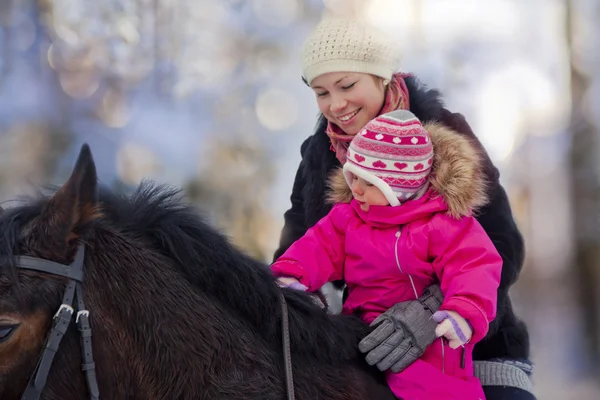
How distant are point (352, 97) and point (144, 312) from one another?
968 mm

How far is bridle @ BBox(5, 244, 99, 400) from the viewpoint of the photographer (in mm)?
960

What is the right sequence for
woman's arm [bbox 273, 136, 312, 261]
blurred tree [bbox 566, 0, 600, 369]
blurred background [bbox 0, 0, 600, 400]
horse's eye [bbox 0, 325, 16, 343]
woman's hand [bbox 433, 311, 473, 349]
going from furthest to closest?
blurred tree [bbox 566, 0, 600, 369], blurred background [bbox 0, 0, 600, 400], woman's arm [bbox 273, 136, 312, 261], woman's hand [bbox 433, 311, 473, 349], horse's eye [bbox 0, 325, 16, 343]

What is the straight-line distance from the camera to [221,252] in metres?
1.14

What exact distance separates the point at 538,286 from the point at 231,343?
3.39 meters

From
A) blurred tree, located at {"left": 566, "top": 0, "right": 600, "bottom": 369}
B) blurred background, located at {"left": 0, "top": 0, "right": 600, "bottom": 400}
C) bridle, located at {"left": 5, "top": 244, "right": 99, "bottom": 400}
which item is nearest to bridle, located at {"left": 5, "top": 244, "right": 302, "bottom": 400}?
bridle, located at {"left": 5, "top": 244, "right": 99, "bottom": 400}

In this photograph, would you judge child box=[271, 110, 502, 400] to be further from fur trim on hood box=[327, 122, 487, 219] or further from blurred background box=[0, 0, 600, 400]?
blurred background box=[0, 0, 600, 400]

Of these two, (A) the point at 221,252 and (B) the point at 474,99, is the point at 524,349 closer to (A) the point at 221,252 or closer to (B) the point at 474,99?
(A) the point at 221,252

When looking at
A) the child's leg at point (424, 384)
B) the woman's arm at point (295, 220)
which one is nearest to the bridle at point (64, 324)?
the child's leg at point (424, 384)

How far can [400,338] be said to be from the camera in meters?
1.24

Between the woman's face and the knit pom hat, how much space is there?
0.07 feet

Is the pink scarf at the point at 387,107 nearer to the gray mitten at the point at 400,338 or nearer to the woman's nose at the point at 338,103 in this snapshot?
the woman's nose at the point at 338,103

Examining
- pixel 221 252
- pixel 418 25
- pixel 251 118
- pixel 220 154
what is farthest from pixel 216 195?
pixel 221 252

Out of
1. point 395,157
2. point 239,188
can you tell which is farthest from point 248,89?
point 395,157

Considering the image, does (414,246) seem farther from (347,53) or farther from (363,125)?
(347,53)
